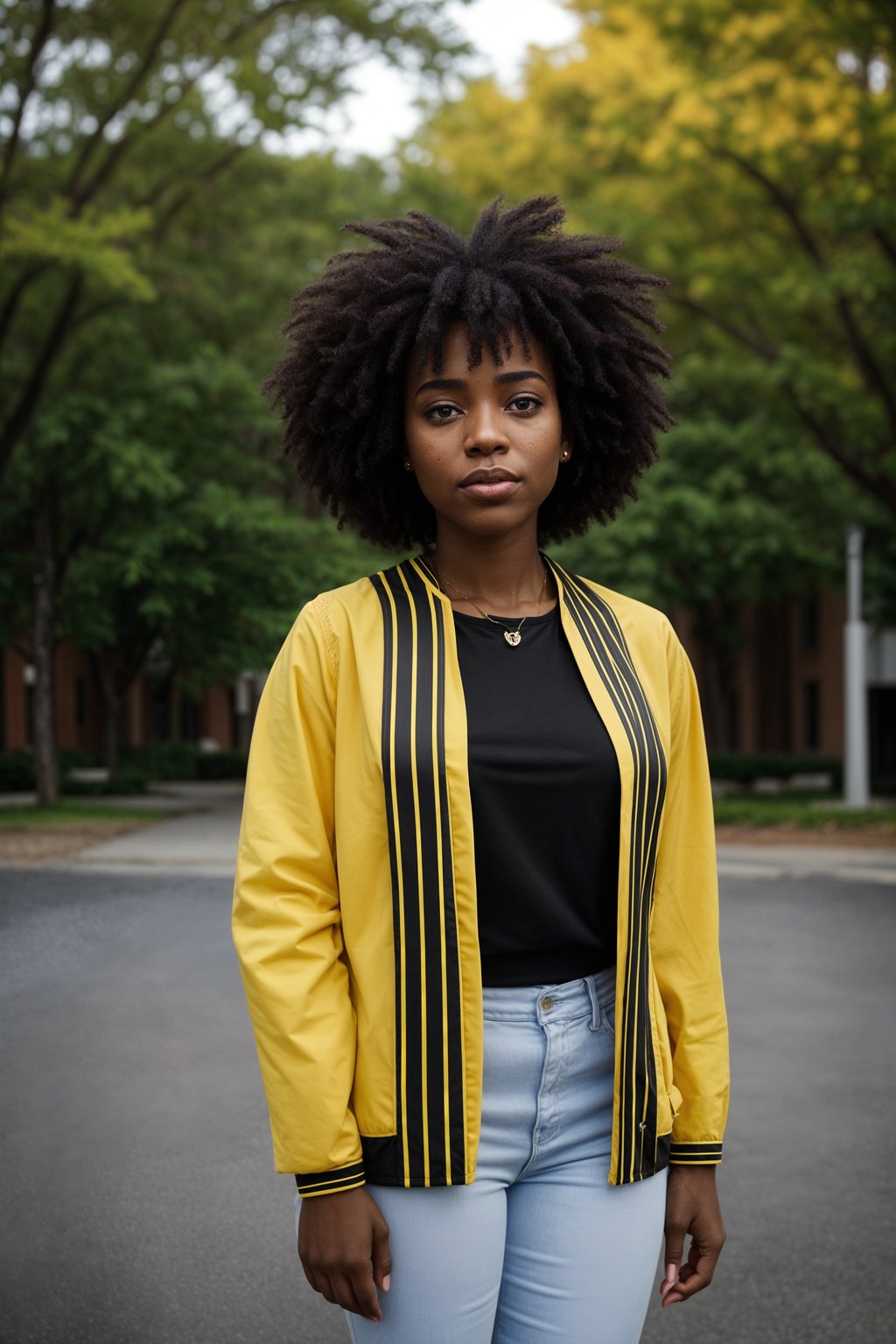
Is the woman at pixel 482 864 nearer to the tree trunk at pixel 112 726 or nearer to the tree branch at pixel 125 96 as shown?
the tree branch at pixel 125 96

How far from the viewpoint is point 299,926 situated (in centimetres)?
188

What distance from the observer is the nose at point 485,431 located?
2.07 m

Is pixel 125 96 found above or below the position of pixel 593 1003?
above

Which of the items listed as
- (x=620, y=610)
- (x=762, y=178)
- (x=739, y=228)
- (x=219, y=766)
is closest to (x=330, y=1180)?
(x=620, y=610)

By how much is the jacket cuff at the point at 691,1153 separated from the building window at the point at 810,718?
38306 millimetres

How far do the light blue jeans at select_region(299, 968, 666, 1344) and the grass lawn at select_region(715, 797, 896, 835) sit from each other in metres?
15.9

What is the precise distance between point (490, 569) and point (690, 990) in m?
0.75

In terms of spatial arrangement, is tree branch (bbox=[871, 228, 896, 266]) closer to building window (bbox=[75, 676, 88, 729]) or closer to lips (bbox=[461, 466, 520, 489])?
lips (bbox=[461, 466, 520, 489])

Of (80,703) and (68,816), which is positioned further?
(80,703)

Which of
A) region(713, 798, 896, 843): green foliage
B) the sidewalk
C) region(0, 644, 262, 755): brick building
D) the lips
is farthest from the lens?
region(0, 644, 262, 755): brick building

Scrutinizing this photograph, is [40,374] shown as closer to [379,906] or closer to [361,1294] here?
[379,906]

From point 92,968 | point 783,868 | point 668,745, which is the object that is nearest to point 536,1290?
point 668,745

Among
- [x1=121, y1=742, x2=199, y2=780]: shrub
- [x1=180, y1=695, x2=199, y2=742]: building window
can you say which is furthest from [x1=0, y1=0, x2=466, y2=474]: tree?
[x1=180, y1=695, x2=199, y2=742]: building window

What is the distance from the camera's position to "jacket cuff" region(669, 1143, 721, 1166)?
2170 mm
